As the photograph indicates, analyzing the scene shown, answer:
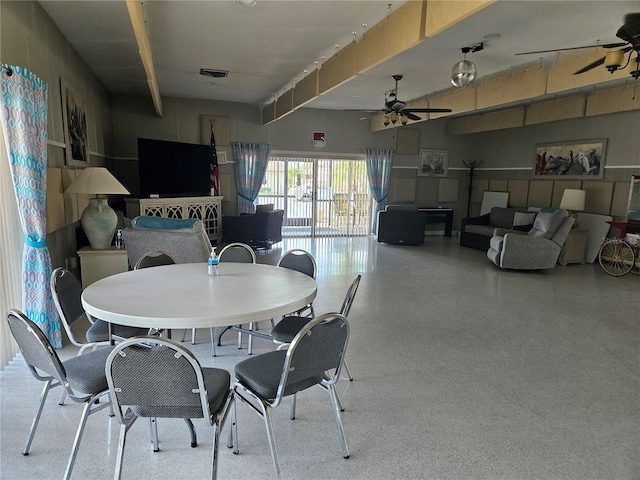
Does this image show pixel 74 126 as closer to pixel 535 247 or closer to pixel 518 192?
pixel 535 247

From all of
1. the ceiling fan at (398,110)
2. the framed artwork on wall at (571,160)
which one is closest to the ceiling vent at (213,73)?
the ceiling fan at (398,110)

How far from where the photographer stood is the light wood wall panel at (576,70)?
473cm

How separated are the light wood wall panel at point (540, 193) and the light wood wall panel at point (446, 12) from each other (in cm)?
662

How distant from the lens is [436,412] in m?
2.58

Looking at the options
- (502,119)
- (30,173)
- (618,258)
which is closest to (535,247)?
(618,258)

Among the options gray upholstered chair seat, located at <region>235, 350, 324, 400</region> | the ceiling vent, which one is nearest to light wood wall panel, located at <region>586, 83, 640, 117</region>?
the ceiling vent

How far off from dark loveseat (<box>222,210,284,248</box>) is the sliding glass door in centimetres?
164

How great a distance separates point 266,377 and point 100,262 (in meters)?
2.95

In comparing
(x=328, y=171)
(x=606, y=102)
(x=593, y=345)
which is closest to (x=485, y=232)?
A: (x=606, y=102)

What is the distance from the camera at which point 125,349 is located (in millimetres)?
1580

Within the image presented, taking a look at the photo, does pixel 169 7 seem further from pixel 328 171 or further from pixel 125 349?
pixel 328 171

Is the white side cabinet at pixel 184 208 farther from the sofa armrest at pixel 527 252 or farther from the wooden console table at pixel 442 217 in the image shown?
the sofa armrest at pixel 527 252

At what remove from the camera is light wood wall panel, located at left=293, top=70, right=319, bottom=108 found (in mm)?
5617

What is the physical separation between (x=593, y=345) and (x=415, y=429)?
233 centimetres
